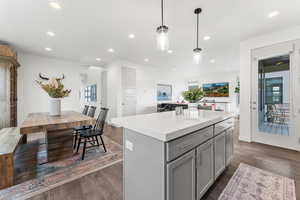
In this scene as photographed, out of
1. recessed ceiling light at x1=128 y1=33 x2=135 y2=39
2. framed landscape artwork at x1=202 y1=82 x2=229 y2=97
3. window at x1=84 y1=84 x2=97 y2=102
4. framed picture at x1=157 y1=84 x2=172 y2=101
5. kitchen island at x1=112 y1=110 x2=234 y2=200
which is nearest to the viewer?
kitchen island at x1=112 y1=110 x2=234 y2=200

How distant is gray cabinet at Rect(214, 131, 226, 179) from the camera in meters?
1.68

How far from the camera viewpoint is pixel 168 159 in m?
1.00

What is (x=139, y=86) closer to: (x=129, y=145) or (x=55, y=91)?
(x=55, y=91)

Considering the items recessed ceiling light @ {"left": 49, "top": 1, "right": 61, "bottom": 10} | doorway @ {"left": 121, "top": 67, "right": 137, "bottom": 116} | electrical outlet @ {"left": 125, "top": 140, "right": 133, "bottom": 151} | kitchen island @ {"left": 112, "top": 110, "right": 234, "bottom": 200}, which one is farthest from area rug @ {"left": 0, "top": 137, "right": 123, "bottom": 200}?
recessed ceiling light @ {"left": 49, "top": 1, "right": 61, "bottom": 10}

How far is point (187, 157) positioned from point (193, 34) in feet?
10.3

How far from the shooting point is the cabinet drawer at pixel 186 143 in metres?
1.01

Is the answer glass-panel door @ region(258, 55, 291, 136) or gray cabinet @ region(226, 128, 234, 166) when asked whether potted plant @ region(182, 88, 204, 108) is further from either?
glass-panel door @ region(258, 55, 291, 136)

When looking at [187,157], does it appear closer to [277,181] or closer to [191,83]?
[277,181]

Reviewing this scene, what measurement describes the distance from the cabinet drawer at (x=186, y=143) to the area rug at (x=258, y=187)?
33.5 inches

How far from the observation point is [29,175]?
6.53 feet

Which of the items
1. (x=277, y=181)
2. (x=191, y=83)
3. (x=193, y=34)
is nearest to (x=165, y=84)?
(x=191, y=83)

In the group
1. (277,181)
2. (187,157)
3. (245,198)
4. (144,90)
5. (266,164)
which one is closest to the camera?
(187,157)

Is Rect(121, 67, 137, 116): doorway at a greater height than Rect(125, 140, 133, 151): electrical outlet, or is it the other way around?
Rect(121, 67, 137, 116): doorway

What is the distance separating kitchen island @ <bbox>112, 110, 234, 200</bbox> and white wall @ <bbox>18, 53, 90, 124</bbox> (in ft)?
16.9
